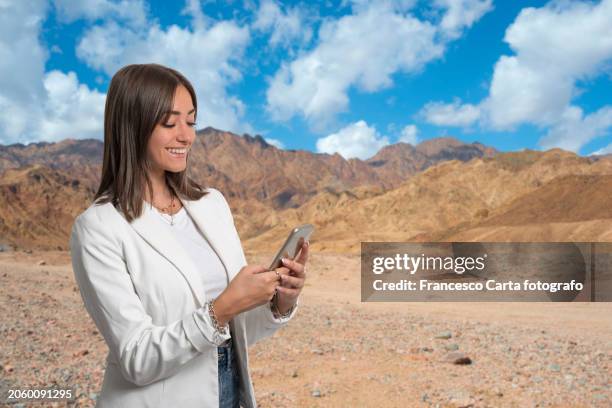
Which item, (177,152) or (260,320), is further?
(260,320)

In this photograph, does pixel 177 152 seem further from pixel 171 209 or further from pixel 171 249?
pixel 171 249

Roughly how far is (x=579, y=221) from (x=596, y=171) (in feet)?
91.9

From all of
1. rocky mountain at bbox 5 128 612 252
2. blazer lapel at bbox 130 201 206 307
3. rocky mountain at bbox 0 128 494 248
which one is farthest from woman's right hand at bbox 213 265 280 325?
rocky mountain at bbox 0 128 494 248

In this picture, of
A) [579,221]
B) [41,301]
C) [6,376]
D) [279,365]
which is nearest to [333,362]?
[279,365]

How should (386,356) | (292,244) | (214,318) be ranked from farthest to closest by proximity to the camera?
(386,356) < (292,244) < (214,318)

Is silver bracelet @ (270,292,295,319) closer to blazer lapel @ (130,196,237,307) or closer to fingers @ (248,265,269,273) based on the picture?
blazer lapel @ (130,196,237,307)

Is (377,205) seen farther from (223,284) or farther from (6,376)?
(223,284)

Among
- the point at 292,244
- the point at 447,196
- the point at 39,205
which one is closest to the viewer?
the point at 292,244

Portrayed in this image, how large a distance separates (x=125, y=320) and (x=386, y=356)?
6.80 metres

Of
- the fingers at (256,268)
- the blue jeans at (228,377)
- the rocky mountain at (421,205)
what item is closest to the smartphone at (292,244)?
the fingers at (256,268)

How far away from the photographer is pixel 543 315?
13.0 meters

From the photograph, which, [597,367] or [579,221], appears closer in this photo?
[597,367]

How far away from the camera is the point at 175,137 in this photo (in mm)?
1854

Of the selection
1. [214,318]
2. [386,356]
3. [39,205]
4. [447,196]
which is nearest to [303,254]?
[214,318]
